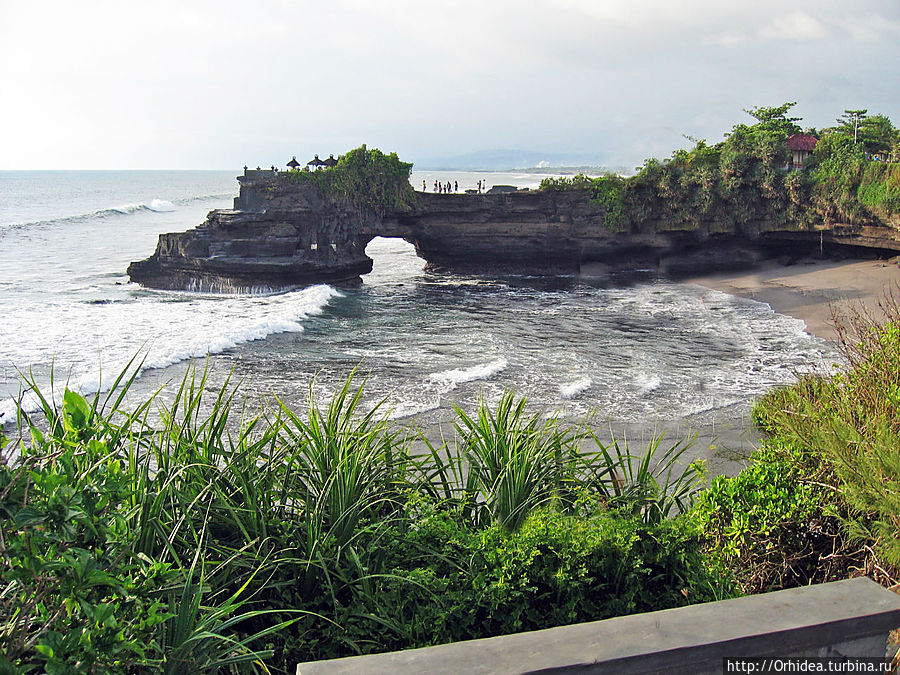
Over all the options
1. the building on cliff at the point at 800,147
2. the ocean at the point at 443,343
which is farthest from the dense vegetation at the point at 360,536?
the building on cliff at the point at 800,147

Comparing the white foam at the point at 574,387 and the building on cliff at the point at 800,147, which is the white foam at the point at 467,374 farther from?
the building on cliff at the point at 800,147

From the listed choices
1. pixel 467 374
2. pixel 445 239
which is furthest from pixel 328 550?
pixel 445 239

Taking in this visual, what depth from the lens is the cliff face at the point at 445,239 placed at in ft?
94.3

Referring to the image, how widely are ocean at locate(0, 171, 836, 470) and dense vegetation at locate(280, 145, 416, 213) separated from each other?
384 cm

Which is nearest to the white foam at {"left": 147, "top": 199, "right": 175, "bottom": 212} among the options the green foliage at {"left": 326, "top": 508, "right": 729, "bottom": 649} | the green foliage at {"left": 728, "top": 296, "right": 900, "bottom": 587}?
the green foliage at {"left": 728, "top": 296, "right": 900, "bottom": 587}

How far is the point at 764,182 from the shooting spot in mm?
29578

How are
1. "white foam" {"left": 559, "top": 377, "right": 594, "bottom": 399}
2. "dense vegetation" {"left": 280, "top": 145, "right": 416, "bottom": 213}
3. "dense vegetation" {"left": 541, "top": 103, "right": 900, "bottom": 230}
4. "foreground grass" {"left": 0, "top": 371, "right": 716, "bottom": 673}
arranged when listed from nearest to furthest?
"foreground grass" {"left": 0, "top": 371, "right": 716, "bottom": 673}, "white foam" {"left": 559, "top": 377, "right": 594, "bottom": 399}, "dense vegetation" {"left": 541, "top": 103, "right": 900, "bottom": 230}, "dense vegetation" {"left": 280, "top": 145, "right": 416, "bottom": 213}

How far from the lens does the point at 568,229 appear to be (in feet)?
106

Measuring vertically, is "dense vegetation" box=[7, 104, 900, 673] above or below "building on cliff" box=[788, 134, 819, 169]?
below

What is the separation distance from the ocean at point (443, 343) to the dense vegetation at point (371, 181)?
3836mm

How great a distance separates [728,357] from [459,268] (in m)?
19.3

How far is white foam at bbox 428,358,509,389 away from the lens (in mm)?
15564

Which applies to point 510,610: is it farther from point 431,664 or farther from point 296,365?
point 296,365

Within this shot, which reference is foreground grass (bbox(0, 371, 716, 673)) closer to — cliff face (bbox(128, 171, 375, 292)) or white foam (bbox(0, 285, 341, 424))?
white foam (bbox(0, 285, 341, 424))
